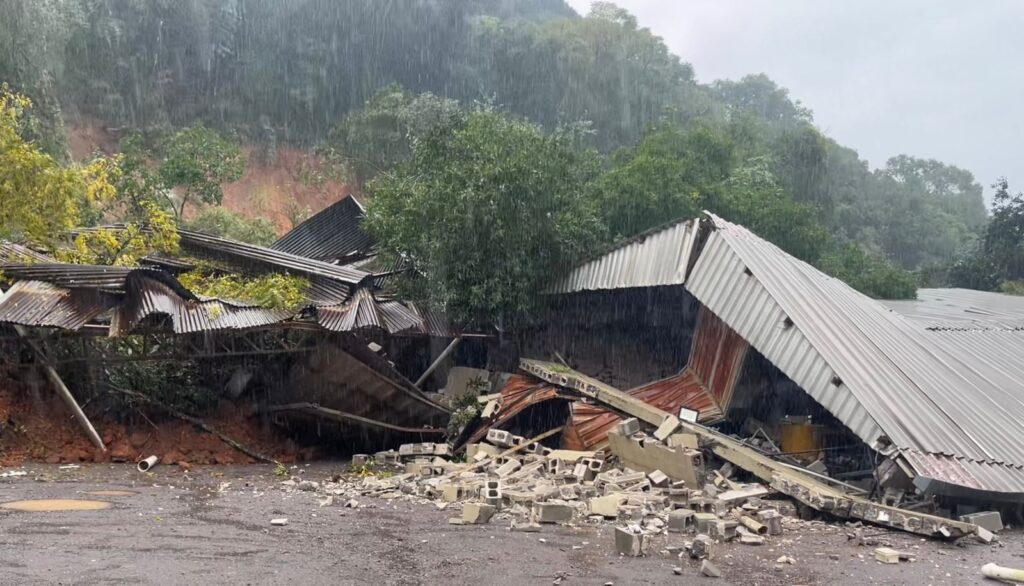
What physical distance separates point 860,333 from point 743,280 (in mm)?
2038

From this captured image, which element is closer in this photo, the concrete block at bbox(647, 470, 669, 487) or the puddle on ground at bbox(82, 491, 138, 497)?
the puddle on ground at bbox(82, 491, 138, 497)

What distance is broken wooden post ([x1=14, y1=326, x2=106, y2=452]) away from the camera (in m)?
14.0

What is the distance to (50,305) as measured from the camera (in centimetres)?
1334

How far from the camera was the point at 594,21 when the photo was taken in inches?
1988

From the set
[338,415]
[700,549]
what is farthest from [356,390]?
[700,549]

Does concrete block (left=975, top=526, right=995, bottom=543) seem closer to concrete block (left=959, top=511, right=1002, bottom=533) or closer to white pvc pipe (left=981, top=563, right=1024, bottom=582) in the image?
concrete block (left=959, top=511, right=1002, bottom=533)

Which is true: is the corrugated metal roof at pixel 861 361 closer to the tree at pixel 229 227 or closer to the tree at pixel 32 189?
the tree at pixel 32 189

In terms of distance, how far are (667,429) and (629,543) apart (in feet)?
13.8

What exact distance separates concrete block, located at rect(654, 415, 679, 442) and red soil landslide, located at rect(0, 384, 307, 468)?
21.5ft

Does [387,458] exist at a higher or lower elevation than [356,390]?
lower

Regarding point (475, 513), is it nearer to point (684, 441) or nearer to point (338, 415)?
point (684, 441)

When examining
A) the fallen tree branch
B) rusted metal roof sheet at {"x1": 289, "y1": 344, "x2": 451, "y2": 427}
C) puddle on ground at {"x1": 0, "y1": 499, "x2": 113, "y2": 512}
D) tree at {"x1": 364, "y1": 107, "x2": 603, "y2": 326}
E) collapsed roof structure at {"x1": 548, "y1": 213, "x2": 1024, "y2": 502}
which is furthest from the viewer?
tree at {"x1": 364, "y1": 107, "x2": 603, "y2": 326}

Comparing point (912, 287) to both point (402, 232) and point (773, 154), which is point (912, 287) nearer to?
point (773, 154)

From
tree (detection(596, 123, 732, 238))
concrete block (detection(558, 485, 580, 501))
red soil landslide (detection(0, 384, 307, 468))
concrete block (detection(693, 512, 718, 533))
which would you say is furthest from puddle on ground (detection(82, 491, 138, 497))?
tree (detection(596, 123, 732, 238))
